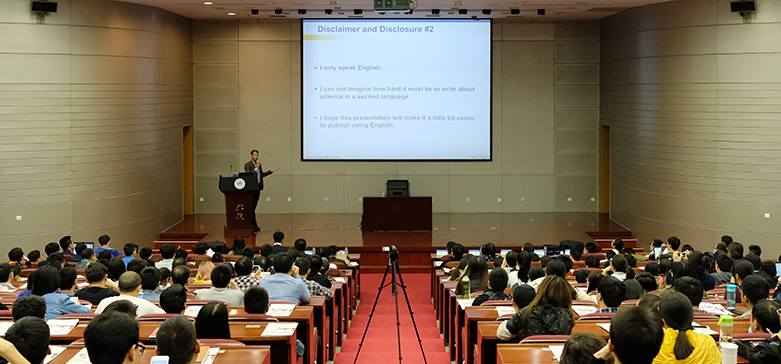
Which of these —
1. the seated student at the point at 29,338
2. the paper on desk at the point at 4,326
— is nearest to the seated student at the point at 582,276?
the paper on desk at the point at 4,326

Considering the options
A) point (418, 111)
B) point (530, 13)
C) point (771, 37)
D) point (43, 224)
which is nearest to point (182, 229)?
point (43, 224)

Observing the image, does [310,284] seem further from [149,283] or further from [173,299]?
[173,299]

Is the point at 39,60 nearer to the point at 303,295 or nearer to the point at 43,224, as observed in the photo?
the point at 43,224

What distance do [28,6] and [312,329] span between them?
811 centimetres

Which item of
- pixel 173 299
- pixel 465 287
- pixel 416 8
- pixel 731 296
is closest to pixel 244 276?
pixel 173 299

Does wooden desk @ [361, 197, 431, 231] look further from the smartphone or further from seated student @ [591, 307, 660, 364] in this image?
seated student @ [591, 307, 660, 364]

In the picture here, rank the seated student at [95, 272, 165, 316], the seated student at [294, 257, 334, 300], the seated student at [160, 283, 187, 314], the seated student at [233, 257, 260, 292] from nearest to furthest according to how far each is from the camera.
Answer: the seated student at [160, 283, 187, 314], the seated student at [95, 272, 165, 316], the seated student at [233, 257, 260, 292], the seated student at [294, 257, 334, 300]

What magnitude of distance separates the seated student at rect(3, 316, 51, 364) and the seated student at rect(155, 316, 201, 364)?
1.57 feet

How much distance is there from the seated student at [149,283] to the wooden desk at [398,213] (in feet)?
24.9

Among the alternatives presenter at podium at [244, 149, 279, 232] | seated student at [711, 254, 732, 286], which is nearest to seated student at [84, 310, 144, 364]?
seated student at [711, 254, 732, 286]

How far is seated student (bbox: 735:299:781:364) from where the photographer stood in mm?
3762

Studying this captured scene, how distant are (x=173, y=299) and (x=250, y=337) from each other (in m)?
0.68

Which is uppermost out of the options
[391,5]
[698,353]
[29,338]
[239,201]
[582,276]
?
[391,5]

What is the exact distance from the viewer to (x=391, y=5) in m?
11.0
